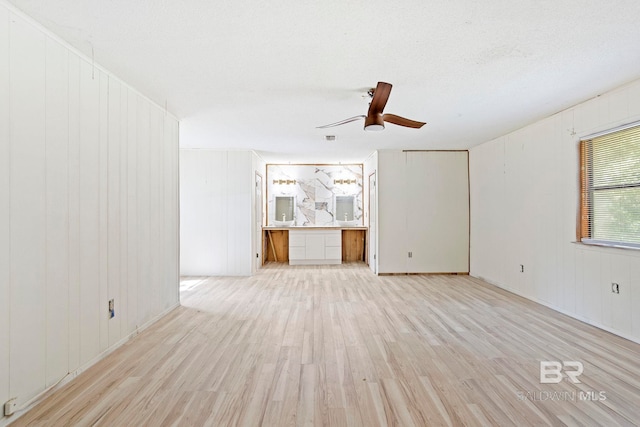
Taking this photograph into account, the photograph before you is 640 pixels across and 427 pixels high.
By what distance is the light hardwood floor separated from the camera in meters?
1.85

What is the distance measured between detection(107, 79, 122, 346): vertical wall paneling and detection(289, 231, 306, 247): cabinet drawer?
4.60 meters

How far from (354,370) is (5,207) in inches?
97.2

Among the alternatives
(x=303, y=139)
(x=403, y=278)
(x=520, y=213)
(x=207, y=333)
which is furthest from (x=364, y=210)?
(x=207, y=333)

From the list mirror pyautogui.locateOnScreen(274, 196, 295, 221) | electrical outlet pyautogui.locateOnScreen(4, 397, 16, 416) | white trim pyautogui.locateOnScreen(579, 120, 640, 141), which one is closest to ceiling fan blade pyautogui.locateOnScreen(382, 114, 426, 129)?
white trim pyautogui.locateOnScreen(579, 120, 640, 141)

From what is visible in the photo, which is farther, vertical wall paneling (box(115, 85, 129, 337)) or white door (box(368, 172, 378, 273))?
white door (box(368, 172, 378, 273))

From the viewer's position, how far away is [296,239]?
728cm

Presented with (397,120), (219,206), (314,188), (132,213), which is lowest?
(132,213)

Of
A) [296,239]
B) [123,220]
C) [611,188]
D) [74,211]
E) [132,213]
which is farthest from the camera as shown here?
[296,239]

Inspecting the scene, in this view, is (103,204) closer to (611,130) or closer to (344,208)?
(611,130)

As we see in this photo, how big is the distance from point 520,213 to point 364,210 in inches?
145

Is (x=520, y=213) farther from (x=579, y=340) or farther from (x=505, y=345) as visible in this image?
(x=505, y=345)

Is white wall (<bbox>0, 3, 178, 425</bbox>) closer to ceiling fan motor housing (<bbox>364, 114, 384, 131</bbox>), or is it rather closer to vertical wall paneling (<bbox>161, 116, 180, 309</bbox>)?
vertical wall paneling (<bbox>161, 116, 180, 309</bbox>)

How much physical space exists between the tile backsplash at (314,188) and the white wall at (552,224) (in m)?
2.95

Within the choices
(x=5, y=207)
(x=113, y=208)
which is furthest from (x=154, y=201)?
(x=5, y=207)
